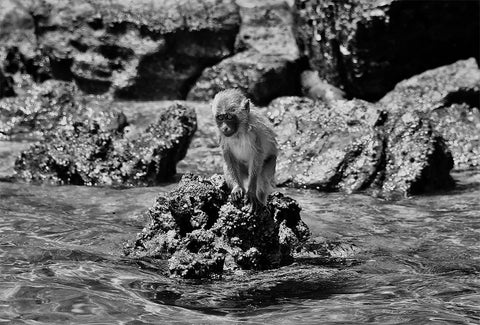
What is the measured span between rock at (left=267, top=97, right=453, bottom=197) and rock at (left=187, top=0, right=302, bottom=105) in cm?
320

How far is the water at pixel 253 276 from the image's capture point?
6.59 m

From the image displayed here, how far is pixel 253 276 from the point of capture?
7.77 m

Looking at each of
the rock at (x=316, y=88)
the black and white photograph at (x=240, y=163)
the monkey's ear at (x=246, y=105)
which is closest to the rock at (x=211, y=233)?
the black and white photograph at (x=240, y=163)

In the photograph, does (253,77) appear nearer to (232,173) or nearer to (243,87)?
(243,87)

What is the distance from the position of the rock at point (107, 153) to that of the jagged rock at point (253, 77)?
349 cm

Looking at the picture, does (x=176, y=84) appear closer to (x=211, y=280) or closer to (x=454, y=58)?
(x=454, y=58)

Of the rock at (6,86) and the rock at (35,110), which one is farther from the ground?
the rock at (6,86)

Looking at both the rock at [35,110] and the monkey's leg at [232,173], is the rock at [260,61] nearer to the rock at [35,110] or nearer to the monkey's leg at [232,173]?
the rock at [35,110]

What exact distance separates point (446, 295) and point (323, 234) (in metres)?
2.55

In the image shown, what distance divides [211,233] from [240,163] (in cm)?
92

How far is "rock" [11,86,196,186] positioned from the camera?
12750 millimetres

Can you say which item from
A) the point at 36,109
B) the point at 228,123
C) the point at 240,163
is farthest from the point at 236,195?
the point at 36,109

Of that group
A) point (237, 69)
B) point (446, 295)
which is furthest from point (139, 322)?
point (237, 69)

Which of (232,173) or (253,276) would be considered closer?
(253,276)
